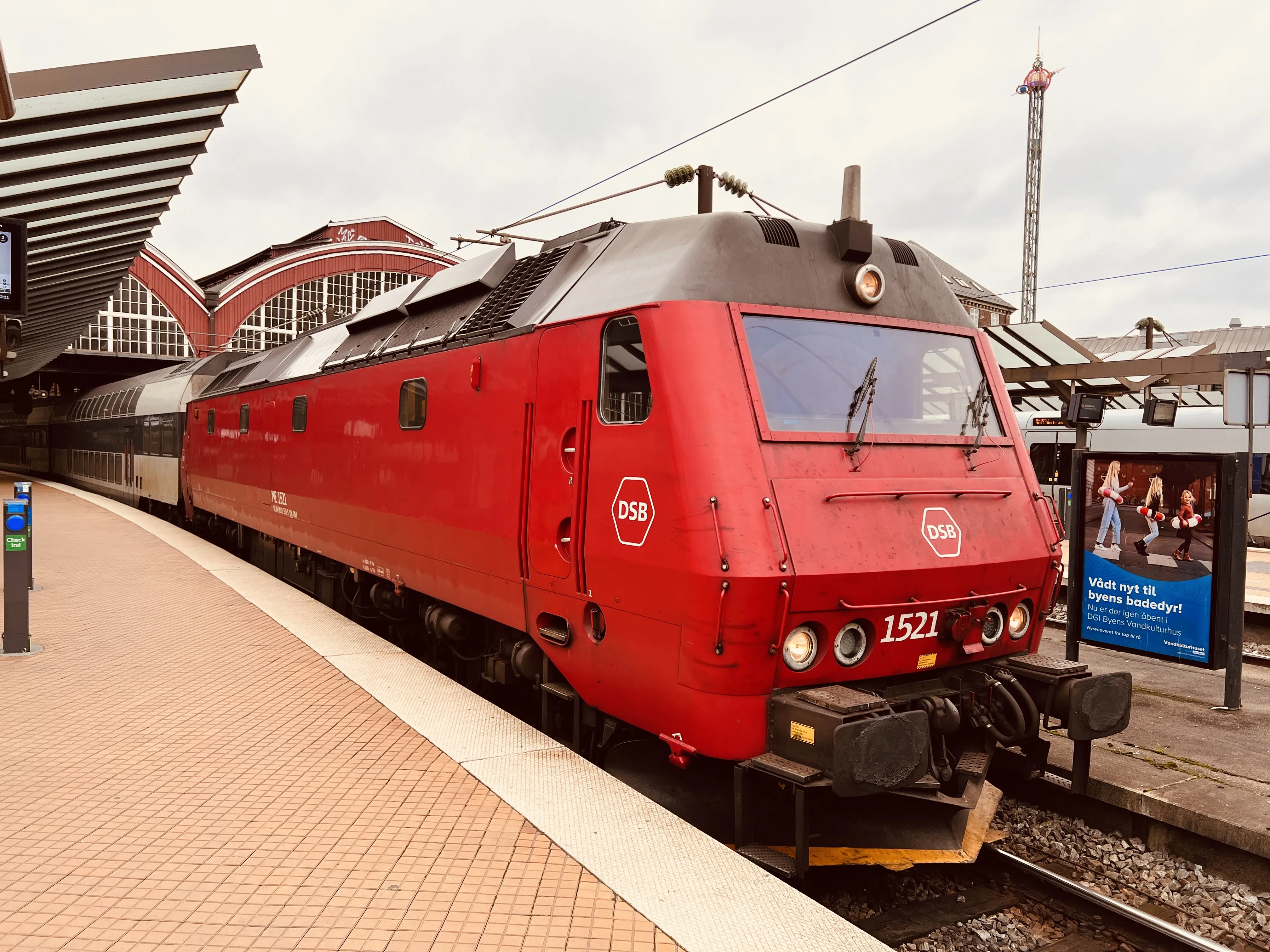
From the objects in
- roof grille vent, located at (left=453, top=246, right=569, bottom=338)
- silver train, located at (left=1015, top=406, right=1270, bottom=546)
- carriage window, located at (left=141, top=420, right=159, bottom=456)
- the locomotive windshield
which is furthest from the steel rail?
carriage window, located at (left=141, top=420, right=159, bottom=456)

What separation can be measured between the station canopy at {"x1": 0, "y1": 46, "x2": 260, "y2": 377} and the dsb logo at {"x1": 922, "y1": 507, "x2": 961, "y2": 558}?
5.89 m

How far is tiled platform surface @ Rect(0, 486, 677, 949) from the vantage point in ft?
11.1

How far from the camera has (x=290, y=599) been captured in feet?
33.6

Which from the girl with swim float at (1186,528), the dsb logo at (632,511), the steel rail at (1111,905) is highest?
the dsb logo at (632,511)

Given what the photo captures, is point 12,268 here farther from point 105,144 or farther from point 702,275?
→ point 702,275

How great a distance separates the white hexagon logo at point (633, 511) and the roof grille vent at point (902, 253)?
2.28 meters

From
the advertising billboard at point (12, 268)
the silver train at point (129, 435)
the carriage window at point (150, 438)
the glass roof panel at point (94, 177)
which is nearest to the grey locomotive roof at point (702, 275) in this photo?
the advertising billboard at point (12, 268)

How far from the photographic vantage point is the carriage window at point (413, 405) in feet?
22.9

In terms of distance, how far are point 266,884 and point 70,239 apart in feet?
46.0

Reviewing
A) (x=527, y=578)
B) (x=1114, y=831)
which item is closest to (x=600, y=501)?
(x=527, y=578)

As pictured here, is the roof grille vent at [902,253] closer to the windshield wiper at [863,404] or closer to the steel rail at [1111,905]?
the windshield wiper at [863,404]

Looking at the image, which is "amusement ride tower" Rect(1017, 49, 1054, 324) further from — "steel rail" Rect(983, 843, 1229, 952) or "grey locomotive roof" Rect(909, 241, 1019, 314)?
"steel rail" Rect(983, 843, 1229, 952)

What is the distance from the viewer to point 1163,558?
7.39 metres

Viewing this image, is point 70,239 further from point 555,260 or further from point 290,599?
point 555,260
